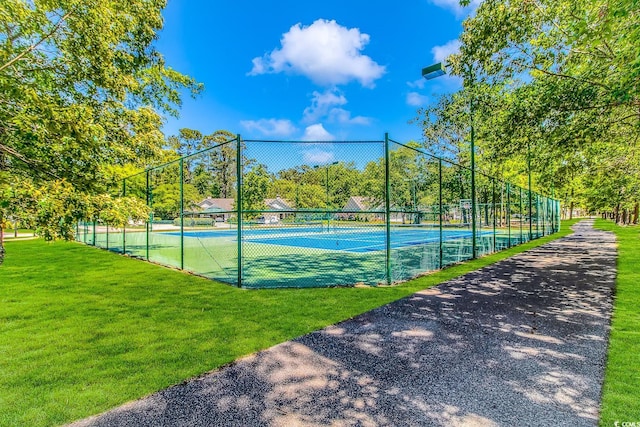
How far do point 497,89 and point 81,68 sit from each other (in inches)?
321

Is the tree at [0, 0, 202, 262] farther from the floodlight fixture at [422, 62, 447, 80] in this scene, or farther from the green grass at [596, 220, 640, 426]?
the floodlight fixture at [422, 62, 447, 80]

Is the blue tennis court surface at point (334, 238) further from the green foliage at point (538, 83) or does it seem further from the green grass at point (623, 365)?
the green grass at point (623, 365)

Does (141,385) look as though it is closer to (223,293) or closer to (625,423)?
(223,293)

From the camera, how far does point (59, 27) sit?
3.95 m

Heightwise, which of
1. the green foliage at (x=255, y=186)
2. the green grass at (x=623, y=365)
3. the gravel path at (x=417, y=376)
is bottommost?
the gravel path at (x=417, y=376)

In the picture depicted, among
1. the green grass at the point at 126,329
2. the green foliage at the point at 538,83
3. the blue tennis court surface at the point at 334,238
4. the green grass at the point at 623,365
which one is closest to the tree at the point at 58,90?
the green grass at the point at 126,329

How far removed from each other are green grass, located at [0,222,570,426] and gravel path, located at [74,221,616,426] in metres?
0.29

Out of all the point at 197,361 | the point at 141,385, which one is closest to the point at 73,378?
the point at 141,385

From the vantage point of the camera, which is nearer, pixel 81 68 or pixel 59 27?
pixel 59 27

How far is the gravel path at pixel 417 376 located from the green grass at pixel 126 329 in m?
0.29

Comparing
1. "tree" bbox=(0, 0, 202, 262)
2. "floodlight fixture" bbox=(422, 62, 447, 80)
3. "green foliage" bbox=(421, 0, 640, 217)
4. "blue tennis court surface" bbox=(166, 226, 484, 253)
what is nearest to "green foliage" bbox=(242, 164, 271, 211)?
"blue tennis court surface" bbox=(166, 226, 484, 253)

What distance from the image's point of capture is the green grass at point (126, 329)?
2279mm

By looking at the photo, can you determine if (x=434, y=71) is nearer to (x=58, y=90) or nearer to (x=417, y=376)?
(x=417, y=376)

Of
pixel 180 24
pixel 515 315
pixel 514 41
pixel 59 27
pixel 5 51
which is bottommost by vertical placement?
pixel 515 315
